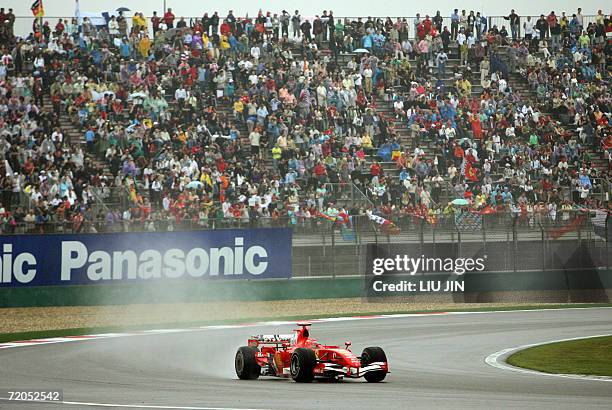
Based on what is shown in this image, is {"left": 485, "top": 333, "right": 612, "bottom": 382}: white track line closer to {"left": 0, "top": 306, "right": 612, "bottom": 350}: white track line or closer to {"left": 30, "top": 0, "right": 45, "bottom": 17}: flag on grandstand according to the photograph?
{"left": 0, "top": 306, "right": 612, "bottom": 350}: white track line

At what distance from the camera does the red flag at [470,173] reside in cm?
3812

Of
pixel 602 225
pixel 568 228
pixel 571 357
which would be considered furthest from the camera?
pixel 568 228

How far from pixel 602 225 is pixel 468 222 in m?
3.53

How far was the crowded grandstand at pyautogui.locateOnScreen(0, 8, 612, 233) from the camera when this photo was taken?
32531 mm

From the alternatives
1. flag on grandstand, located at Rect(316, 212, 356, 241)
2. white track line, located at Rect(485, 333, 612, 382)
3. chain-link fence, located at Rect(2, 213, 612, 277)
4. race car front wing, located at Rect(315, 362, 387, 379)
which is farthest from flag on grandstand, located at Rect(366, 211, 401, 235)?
race car front wing, located at Rect(315, 362, 387, 379)

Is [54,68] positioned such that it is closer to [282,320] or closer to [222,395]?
[282,320]

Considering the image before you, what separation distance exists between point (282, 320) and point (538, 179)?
16.0 m

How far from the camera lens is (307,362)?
48.2 feet

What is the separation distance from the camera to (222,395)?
44.5 feet

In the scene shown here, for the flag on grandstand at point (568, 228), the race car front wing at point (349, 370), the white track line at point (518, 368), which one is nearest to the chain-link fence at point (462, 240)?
the flag on grandstand at point (568, 228)

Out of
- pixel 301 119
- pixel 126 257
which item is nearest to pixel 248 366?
pixel 126 257

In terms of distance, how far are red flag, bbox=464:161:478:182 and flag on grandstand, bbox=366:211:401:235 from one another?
28.1 ft

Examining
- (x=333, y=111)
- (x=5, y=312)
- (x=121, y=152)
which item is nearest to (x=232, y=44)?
(x=333, y=111)

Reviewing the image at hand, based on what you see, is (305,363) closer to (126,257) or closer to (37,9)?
(126,257)
